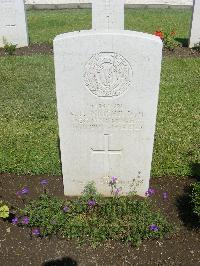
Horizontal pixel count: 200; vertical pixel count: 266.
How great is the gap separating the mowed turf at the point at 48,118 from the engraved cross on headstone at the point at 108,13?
1.64 meters

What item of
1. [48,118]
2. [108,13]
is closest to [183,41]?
[108,13]

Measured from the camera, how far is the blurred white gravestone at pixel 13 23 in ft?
33.5

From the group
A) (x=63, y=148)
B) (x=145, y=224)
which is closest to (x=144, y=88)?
(x=63, y=148)

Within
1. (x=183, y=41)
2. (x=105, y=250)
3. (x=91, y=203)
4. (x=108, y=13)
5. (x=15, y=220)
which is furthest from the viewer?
(x=183, y=41)

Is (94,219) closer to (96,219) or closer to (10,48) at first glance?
(96,219)

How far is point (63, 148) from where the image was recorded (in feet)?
13.9

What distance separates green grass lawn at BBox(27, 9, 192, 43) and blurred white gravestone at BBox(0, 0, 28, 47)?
0.84 meters

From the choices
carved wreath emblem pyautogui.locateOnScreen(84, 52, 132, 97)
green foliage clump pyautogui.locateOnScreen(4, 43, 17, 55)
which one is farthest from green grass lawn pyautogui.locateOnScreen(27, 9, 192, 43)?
carved wreath emblem pyautogui.locateOnScreen(84, 52, 132, 97)

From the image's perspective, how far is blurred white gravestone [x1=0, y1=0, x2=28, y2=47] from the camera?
33.5ft

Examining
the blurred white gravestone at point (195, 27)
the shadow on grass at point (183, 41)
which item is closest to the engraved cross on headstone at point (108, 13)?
the blurred white gravestone at point (195, 27)

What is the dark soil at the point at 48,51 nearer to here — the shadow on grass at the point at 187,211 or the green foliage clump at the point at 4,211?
the shadow on grass at the point at 187,211

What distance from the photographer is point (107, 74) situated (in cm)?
372

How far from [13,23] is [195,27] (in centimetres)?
526

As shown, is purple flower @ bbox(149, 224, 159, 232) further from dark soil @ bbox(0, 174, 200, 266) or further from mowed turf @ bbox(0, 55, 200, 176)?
mowed turf @ bbox(0, 55, 200, 176)
